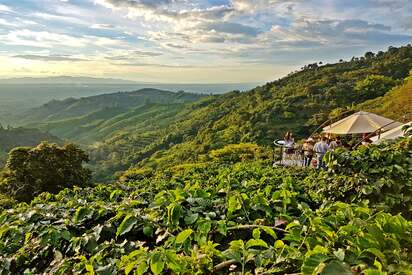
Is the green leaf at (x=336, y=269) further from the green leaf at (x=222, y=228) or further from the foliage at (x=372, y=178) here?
the foliage at (x=372, y=178)

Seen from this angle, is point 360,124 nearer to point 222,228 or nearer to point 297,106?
point 222,228

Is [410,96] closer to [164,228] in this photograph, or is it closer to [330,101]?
[330,101]

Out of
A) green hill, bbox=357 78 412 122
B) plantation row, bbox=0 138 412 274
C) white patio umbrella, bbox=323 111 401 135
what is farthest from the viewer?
green hill, bbox=357 78 412 122

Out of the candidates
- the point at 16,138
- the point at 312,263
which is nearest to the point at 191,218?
the point at 312,263

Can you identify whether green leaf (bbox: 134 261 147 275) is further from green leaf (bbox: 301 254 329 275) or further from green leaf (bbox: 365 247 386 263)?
green leaf (bbox: 365 247 386 263)

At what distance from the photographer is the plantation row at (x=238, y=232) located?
1519 millimetres

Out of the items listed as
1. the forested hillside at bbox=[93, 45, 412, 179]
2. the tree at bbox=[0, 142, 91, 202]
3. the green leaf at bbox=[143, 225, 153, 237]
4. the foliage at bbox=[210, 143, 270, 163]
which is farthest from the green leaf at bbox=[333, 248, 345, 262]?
the forested hillside at bbox=[93, 45, 412, 179]

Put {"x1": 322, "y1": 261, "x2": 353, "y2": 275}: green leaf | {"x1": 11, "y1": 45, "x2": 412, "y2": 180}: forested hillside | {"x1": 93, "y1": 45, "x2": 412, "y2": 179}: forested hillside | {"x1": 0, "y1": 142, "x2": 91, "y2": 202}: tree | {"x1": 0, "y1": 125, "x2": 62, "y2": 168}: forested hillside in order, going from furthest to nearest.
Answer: {"x1": 0, "y1": 125, "x2": 62, "y2": 168}: forested hillside < {"x1": 93, "y1": 45, "x2": 412, "y2": 179}: forested hillside < {"x1": 11, "y1": 45, "x2": 412, "y2": 180}: forested hillside < {"x1": 0, "y1": 142, "x2": 91, "y2": 202}: tree < {"x1": 322, "y1": 261, "x2": 353, "y2": 275}: green leaf

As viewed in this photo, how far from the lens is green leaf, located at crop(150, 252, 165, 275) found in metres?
1.58

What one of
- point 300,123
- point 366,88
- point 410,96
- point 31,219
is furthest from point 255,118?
point 31,219

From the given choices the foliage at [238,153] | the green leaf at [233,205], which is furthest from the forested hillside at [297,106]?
the green leaf at [233,205]

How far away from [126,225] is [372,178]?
2239 millimetres

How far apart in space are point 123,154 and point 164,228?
299 ft

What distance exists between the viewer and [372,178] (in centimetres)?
353
